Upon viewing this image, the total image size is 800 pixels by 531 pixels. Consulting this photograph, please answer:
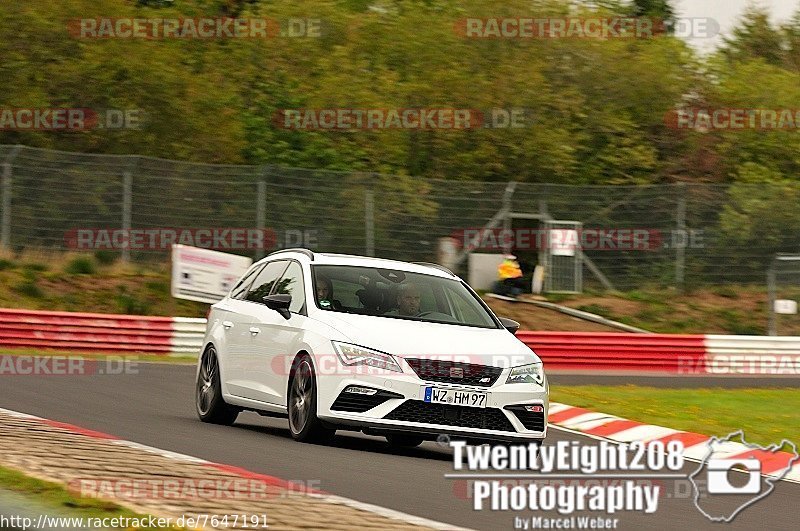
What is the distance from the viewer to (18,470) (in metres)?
7.55

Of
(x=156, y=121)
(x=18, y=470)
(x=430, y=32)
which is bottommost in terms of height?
(x=18, y=470)

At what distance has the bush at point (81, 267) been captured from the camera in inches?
1157

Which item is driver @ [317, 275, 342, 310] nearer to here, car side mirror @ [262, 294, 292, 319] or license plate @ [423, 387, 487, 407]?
car side mirror @ [262, 294, 292, 319]

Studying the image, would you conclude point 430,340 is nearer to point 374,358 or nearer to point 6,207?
point 374,358

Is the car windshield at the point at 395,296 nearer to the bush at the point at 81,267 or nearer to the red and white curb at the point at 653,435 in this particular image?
the red and white curb at the point at 653,435

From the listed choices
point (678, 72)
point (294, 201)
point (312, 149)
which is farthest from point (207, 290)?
point (678, 72)

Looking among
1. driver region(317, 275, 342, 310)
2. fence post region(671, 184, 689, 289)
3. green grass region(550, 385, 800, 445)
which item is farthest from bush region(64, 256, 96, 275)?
driver region(317, 275, 342, 310)

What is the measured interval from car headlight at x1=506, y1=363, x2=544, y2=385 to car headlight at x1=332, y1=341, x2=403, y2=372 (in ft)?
2.98

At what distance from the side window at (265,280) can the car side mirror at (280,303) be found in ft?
A: 2.48

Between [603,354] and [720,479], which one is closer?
[720,479]

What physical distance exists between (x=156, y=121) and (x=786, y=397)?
18.7 meters

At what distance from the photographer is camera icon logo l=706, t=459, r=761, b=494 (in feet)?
33.9

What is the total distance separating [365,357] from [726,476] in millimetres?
2912

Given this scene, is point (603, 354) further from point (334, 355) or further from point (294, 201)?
point (334, 355)
